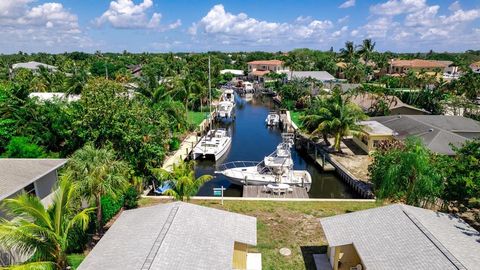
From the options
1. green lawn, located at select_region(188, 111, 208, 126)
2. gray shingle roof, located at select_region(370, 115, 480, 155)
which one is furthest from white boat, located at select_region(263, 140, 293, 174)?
green lawn, located at select_region(188, 111, 208, 126)

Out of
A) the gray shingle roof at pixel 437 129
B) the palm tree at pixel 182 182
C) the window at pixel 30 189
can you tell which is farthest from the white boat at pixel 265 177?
the window at pixel 30 189

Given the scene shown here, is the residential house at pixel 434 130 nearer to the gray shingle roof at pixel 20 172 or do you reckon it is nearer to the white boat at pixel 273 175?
the white boat at pixel 273 175

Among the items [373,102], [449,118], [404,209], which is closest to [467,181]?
[404,209]

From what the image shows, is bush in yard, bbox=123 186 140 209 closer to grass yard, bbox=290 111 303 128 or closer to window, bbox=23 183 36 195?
window, bbox=23 183 36 195

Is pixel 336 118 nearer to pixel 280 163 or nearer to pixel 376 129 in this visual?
pixel 376 129

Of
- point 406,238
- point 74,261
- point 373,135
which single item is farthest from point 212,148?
point 406,238

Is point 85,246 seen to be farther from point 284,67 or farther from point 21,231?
point 284,67
